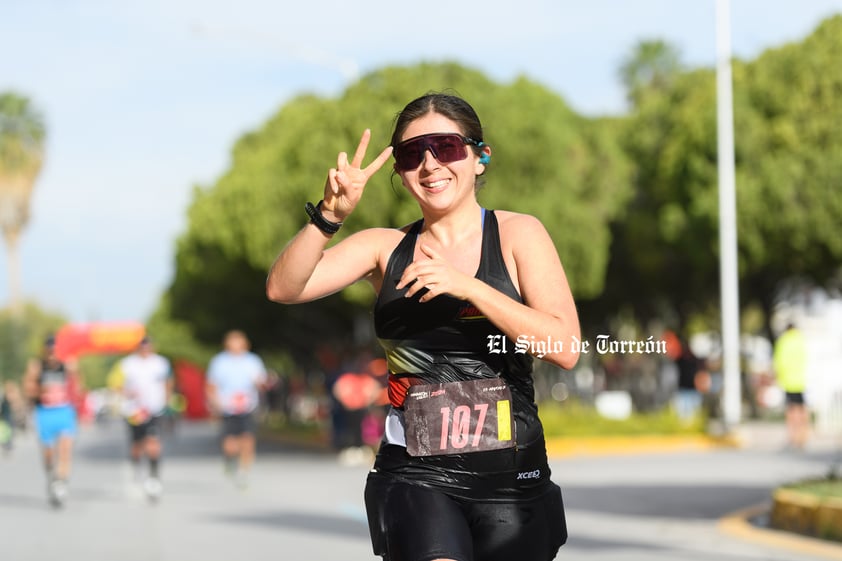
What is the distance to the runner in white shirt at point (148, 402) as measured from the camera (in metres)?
17.3

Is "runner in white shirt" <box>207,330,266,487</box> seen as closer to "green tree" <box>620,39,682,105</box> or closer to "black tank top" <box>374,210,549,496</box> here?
"black tank top" <box>374,210,549,496</box>

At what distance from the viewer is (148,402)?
1730 centimetres

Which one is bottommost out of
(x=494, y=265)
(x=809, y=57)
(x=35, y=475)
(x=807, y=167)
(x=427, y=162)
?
(x=35, y=475)

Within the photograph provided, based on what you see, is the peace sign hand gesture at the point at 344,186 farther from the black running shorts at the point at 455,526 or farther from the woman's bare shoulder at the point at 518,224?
the black running shorts at the point at 455,526

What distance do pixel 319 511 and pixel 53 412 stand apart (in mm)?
3061

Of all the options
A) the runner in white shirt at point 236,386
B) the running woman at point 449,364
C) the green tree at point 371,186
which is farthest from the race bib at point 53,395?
the running woman at point 449,364

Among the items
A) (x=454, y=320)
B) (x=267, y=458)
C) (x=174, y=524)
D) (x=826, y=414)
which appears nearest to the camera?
(x=454, y=320)

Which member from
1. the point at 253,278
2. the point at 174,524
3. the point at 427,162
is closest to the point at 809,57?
the point at 253,278

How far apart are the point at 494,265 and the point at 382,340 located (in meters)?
0.36

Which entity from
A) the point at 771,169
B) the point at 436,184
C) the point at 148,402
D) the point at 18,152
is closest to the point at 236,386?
the point at 148,402

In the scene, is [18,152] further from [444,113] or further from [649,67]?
[444,113]

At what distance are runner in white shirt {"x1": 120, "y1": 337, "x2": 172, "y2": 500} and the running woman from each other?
13268 millimetres

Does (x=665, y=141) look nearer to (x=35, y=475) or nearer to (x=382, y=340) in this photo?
(x=35, y=475)

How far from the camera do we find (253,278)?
4159 cm
